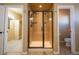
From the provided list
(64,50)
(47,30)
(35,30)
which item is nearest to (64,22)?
(64,50)

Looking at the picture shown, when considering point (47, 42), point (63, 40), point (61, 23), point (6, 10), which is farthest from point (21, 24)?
point (47, 42)

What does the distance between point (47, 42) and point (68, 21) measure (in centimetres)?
143

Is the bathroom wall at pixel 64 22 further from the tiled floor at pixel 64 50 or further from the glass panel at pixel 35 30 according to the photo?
the glass panel at pixel 35 30

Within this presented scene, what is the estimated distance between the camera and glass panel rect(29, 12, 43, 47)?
407 centimetres

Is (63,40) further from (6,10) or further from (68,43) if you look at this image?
(6,10)

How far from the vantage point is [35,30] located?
422 cm

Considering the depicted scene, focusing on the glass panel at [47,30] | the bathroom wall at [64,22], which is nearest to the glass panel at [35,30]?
the glass panel at [47,30]

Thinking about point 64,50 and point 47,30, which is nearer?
point 64,50

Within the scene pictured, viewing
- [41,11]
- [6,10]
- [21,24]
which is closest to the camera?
[6,10]

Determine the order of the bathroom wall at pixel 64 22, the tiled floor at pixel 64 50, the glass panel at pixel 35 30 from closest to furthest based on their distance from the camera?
the tiled floor at pixel 64 50, the bathroom wall at pixel 64 22, the glass panel at pixel 35 30

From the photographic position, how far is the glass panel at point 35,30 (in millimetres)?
4066

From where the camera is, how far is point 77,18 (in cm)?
299

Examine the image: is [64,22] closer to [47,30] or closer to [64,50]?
[64,50]

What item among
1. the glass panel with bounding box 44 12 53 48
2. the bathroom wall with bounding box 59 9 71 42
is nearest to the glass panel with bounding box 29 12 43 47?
the glass panel with bounding box 44 12 53 48
